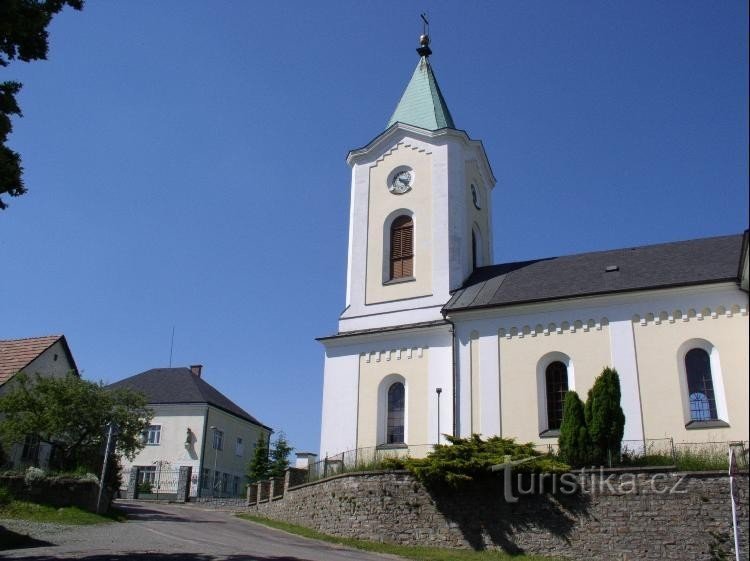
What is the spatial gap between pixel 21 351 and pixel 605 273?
2487 centimetres

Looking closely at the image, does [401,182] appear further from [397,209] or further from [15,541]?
[15,541]

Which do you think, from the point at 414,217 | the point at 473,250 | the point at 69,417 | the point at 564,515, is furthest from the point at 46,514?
the point at 473,250

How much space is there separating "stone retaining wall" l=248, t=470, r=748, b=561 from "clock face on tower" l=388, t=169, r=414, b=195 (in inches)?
527

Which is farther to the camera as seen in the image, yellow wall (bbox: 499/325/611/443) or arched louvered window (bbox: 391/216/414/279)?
arched louvered window (bbox: 391/216/414/279)

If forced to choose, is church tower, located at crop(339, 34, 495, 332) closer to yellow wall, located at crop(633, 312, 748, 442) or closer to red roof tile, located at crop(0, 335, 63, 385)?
yellow wall, located at crop(633, 312, 748, 442)

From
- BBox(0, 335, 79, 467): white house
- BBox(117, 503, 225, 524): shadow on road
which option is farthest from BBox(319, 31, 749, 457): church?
BBox(0, 335, 79, 467): white house

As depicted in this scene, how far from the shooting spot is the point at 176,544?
1820 centimetres

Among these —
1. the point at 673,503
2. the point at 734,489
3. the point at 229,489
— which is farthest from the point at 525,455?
the point at 229,489

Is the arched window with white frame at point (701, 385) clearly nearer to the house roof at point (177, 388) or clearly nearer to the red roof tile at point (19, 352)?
the red roof tile at point (19, 352)

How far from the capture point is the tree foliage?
2044cm

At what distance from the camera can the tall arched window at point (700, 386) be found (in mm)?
22297

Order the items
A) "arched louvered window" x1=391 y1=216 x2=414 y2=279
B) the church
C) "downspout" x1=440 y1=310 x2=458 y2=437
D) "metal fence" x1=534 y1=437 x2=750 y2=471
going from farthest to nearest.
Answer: "arched louvered window" x1=391 y1=216 x2=414 y2=279 < "downspout" x1=440 y1=310 x2=458 y2=437 < the church < "metal fence" x1=534 y1=437 x2=750 y2=471

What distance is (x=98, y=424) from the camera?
27.1 meters

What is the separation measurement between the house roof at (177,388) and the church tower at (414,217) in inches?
738
